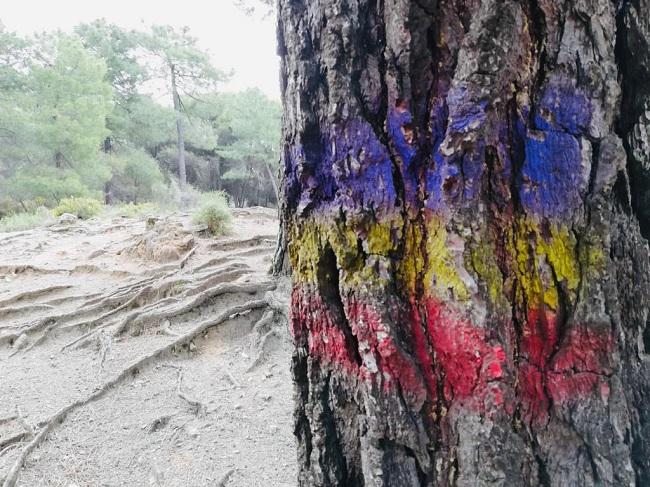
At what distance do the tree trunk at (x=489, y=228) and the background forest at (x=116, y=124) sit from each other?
1136cm

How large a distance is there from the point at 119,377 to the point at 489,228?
128 inches

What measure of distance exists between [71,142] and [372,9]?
565 inches

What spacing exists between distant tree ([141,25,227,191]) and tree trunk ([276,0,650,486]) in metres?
15.9

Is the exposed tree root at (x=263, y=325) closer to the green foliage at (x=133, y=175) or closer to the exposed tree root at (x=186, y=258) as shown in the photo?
the exposed tree root at (x=186, y=258)

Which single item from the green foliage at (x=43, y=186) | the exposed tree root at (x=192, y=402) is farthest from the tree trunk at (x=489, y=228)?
the green foliage at (x=43, y=186)

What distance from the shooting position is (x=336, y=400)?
3.34ft

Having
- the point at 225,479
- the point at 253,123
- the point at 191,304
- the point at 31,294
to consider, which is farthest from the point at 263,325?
the point at 253,123

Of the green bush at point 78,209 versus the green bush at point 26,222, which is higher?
the green bush at point 78,209

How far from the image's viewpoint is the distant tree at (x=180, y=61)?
15.1 metres

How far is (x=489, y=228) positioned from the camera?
0.84 metres

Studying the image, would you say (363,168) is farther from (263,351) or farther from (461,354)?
(263,351)

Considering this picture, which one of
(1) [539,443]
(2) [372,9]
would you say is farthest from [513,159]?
(1) [539,443]

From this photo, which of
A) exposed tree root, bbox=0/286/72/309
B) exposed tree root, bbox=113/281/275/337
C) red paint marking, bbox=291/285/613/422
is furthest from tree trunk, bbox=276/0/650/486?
exposed tree root, bbox=0/286/72/309

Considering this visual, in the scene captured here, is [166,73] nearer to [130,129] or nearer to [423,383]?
[130,129]
